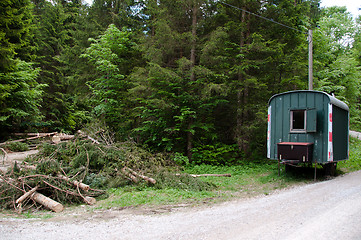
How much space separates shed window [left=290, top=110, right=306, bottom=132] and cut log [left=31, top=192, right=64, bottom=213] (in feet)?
23.6

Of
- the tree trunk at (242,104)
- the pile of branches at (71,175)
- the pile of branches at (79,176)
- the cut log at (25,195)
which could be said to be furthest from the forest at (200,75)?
the cut log at (25,195)

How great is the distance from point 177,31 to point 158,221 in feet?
32.5

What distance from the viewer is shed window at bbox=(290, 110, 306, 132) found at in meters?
7.68

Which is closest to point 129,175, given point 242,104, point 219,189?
point 219,189

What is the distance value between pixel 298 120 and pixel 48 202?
7697mm

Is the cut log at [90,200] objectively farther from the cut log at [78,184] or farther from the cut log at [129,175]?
the cut log at [129,175]

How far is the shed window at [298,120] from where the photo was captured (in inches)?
302

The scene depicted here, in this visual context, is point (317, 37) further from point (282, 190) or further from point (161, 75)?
point (282, 190)

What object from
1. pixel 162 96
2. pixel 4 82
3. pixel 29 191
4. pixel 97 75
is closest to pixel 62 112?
pixel 4 82

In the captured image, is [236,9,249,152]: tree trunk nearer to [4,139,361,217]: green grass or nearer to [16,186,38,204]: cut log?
[4,139,361,217]: green grass

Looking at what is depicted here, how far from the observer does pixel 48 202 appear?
6.05 meters

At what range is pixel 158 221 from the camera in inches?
175

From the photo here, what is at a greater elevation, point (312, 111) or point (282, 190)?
point (312, 111)

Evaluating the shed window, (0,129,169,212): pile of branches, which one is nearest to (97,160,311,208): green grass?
(0,129,169,212): pile of branches
